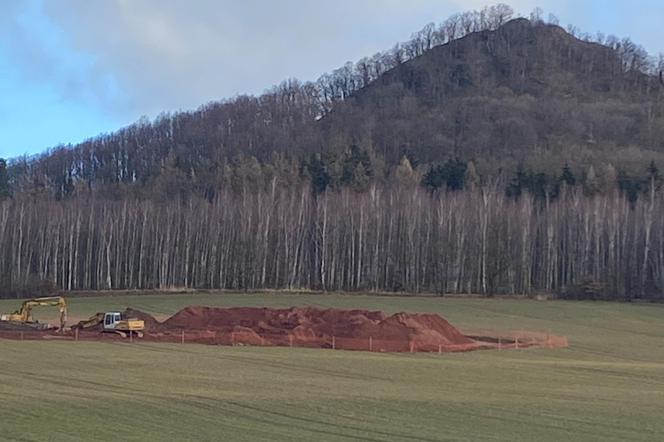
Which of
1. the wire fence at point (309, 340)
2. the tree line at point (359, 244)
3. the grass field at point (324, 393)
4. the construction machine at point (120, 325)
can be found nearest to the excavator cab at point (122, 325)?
the construction machine at point (120, 325)

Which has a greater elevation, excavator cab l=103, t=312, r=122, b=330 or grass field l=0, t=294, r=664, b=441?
excavator cab l=103, t=312, r=122, b=330

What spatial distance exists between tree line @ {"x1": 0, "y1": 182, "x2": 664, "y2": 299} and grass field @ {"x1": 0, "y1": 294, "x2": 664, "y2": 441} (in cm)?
4414

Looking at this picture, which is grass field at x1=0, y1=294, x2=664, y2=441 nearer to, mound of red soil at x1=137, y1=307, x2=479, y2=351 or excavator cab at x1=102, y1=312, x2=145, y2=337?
mound of red soil at x1=137, y1=307, x2=479, y2=351

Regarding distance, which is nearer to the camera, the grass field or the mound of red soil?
the grass field

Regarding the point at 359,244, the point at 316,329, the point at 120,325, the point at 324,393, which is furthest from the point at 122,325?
the point at 359,244

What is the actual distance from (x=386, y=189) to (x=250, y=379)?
89.0 meters

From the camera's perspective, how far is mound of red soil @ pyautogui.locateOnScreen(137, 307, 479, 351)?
54906 millimetres

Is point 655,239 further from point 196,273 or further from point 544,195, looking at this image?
point 196,273

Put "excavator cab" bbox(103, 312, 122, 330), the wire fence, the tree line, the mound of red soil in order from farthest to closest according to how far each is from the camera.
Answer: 1. the tree line
2. "excavator cab" bbox(103, 312, 122, 330)
3. the mound of red soil
4. the wire fence

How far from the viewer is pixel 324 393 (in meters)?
31.1

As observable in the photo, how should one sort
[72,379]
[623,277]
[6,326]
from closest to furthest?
[72,379]
[6,326]
[623,277]

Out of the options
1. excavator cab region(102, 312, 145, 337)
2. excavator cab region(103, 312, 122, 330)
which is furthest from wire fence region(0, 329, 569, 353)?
excavator cab region(103, 312, 122, 330)

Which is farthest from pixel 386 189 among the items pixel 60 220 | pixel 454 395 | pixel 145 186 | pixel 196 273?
pixel 454 395

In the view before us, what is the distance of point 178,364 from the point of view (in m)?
41.7
